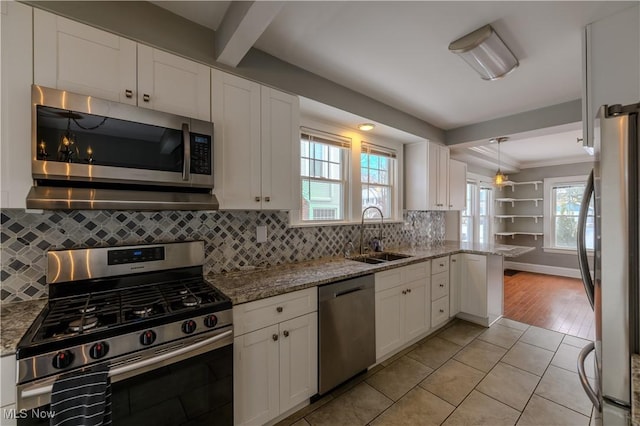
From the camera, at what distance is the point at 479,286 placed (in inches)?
131

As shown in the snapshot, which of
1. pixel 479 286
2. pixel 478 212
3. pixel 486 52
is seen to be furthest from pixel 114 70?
pixel 478 212

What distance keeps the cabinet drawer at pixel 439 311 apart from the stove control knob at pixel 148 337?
9.20ft

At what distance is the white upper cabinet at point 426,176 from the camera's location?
11.8ft

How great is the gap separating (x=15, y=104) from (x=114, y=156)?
41cm

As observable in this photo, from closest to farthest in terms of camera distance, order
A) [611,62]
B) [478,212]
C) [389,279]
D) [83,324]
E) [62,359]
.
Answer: [62,359], [83,324], [611,62], [389,279], [478,212]

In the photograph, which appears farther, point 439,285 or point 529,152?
point 529,152

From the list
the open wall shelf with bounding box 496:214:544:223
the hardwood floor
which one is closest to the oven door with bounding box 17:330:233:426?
the hardwood floor

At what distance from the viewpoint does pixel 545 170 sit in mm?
6297

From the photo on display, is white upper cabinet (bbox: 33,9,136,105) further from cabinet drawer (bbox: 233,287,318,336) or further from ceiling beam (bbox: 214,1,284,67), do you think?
cabinet drawer (bbox: 233,287,318,336)

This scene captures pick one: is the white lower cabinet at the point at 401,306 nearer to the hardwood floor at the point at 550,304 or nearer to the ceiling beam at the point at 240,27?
the hardwood floor at the point at 550,304

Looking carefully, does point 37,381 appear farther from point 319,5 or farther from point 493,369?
point 493,369

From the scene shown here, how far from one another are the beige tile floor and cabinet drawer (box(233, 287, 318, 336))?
749mm

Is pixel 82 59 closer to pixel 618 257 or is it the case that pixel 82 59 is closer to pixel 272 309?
pixel 272 309

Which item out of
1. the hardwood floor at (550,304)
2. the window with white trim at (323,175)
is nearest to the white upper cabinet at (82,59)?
the window with white trim at (323,175)
